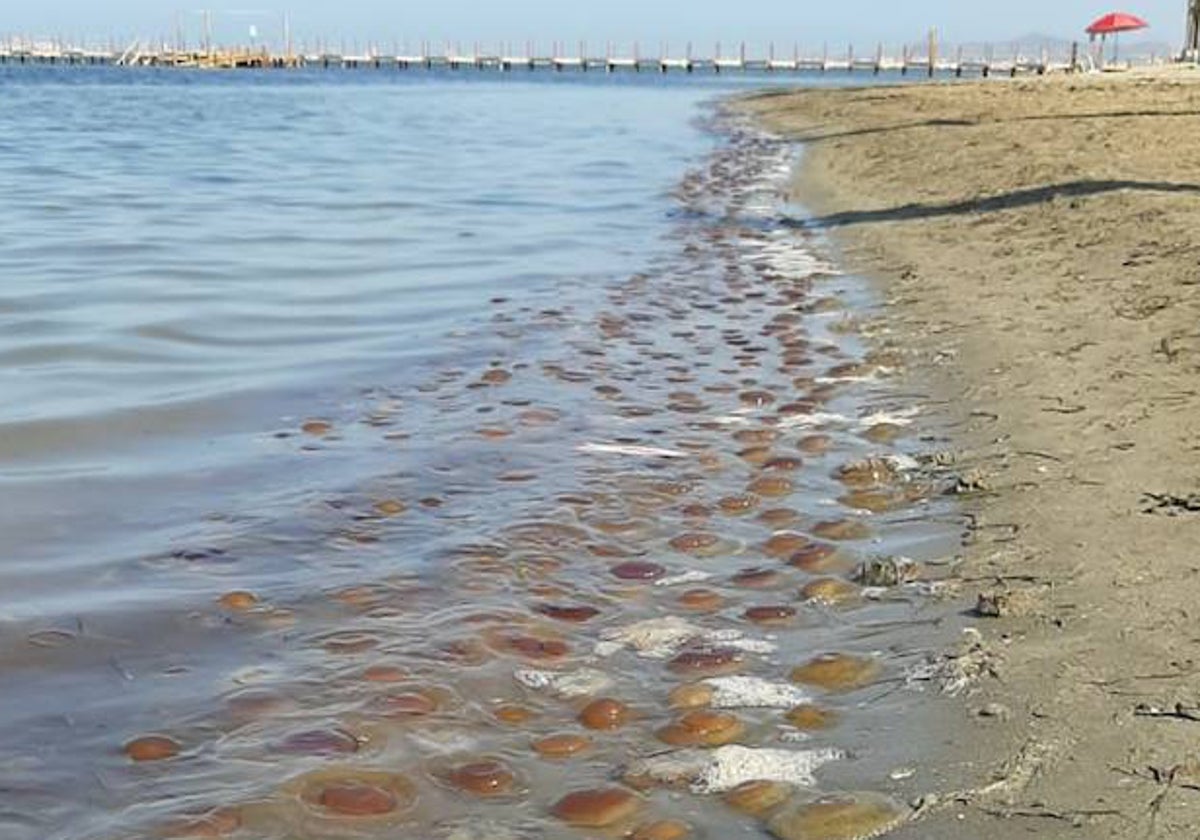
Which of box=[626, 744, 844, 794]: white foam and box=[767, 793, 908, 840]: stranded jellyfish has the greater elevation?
box=[767, 793, 908, 840]: stranded jellyfish

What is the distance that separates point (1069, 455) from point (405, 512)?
7.70ft

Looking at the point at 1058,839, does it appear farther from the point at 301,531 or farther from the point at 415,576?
the point at 301,531

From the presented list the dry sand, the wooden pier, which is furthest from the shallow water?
the wooden pier

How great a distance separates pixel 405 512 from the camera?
4.73 meters

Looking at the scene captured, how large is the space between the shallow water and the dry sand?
0.87ft

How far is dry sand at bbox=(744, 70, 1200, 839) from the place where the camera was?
267 centimetres

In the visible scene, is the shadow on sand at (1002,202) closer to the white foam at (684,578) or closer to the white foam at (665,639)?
the white foam at (684,578)

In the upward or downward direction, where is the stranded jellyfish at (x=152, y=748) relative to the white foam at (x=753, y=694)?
downward

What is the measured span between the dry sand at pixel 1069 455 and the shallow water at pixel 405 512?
0.87ft

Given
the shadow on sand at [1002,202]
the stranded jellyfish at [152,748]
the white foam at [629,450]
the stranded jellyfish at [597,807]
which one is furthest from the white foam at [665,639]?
the shadow on sand at [1002,202]

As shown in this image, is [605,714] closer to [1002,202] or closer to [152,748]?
[152,748]

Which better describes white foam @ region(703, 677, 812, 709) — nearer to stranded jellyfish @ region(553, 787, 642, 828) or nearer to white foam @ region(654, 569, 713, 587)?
stranded jellyfish @ region(553, 787, 642, 828)

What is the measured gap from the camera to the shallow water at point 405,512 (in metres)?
2.97

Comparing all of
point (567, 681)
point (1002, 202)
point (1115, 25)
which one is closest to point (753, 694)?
point (567, 681)
